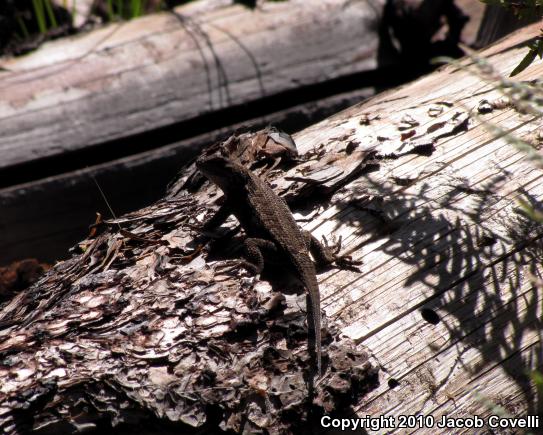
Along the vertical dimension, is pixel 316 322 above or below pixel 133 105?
above

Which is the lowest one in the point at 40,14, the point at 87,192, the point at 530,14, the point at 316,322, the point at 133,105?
the point at 87,192

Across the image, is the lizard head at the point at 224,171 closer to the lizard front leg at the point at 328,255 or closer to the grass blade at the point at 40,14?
the lizard front leg at the point at 328,255

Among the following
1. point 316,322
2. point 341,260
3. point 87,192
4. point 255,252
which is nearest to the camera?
point 316,322

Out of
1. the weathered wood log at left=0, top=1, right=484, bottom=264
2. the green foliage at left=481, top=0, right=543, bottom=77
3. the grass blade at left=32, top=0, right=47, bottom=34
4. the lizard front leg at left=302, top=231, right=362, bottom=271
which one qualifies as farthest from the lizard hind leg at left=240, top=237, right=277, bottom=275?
the grass blade at left=32, top=0, right=47, bottom=34

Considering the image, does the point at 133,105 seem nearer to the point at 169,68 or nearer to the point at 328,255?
the point at 169,68

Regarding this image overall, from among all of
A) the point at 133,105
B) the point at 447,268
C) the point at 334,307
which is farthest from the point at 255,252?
the point at 133,105

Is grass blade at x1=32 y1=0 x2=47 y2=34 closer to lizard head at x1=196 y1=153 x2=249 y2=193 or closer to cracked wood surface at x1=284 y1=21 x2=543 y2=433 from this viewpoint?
lizard head at x1=196 y1=153 x2=249 y2=193

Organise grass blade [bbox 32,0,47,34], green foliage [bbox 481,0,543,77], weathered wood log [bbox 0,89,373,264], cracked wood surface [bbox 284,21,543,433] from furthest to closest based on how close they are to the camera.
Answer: grass blade [bbox 32,0,47,34] < weathered wood log [bbox 0,89,373,264] < green foliage [bbox 481,0,543,77] < cracked wood surface [bbox 284,21,543,433]
